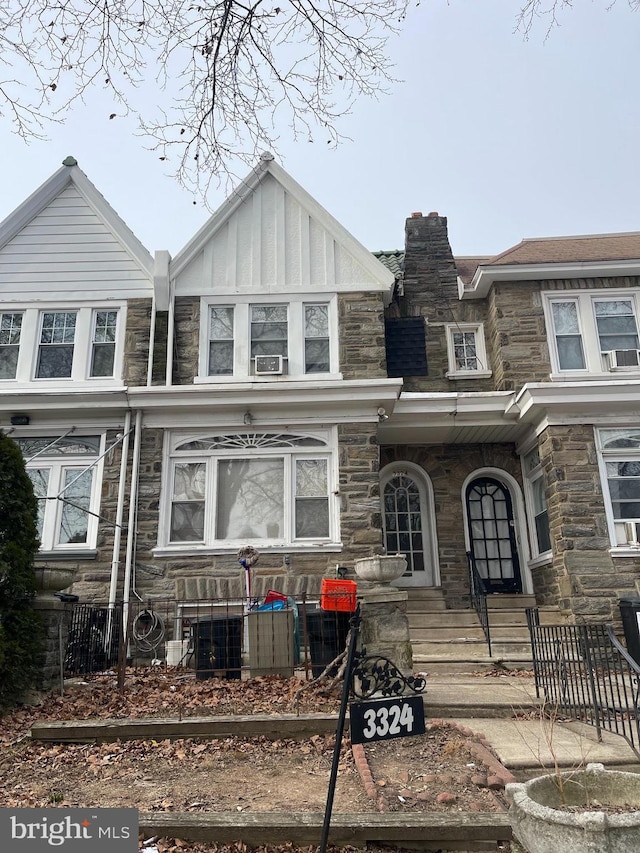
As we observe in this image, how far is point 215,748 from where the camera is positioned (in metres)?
5.30

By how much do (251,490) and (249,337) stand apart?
2.93 meters

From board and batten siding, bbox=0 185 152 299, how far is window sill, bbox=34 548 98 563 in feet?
15.6

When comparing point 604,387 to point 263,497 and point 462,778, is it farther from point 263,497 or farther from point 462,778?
point 462,778

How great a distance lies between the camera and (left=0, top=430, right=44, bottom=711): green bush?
21.1 ft

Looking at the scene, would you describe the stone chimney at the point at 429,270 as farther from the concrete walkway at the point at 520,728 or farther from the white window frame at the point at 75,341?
the concrete walkway at the point at 520,728

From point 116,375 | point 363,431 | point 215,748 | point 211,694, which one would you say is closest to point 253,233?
point 116,375

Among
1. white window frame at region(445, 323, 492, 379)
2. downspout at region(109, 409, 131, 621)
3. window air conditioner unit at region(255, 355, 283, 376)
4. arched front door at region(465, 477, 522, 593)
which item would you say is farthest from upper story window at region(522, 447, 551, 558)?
downspout at region(109, 409, 131, 621)

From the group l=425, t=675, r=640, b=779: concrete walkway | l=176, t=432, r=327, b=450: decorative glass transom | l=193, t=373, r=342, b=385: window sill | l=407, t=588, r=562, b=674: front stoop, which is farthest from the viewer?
l=193, t=373, r=342, b=385: window sill

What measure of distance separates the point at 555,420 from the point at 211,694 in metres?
7.04

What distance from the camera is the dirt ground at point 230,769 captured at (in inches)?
159

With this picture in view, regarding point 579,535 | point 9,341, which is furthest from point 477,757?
point 9,341

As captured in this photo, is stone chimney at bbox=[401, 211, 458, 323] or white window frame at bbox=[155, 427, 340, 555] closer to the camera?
white window frame at bbox=[155, 427, 340, 555]

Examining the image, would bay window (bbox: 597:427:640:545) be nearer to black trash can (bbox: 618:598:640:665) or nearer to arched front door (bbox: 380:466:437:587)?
black trash can (bbox: 618:598:640:665)

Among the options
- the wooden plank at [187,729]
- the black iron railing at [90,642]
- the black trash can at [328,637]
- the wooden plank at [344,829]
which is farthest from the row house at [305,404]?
the wooden plank at [344,829]
